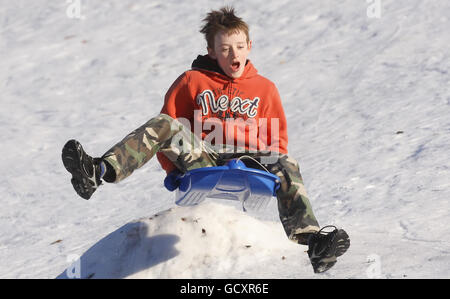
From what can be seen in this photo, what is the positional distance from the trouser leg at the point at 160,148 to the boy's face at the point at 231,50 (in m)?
0.49

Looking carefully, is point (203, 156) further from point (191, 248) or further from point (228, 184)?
point (191, 248)

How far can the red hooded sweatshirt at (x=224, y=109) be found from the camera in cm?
483

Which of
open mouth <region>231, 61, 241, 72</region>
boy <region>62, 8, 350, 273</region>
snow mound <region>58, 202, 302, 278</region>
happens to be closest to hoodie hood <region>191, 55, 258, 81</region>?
boy <region>62, 8, 350, 273</region>

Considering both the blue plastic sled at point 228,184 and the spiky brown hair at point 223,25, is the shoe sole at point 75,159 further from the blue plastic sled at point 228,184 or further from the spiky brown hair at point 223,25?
the spiky brown hair at point 223,25

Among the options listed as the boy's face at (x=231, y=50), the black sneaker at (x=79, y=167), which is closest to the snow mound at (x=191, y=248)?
the black sneaker at (x=79, y=167)

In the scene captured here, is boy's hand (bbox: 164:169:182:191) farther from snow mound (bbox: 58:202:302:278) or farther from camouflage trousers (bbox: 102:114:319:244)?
snow mound (bbox: 58:202:302:278)

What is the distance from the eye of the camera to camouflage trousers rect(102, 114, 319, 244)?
178 inches

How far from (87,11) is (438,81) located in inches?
237

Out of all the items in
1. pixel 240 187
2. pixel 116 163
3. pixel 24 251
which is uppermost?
pixel 116 163

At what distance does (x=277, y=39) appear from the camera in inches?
415

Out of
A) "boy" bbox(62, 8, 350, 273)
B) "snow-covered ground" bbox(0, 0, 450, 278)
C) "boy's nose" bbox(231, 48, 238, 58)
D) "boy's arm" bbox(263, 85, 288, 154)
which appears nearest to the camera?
"boy" bbox(62, 8, 350, 273)

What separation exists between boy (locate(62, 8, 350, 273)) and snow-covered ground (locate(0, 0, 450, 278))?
0.41 m
